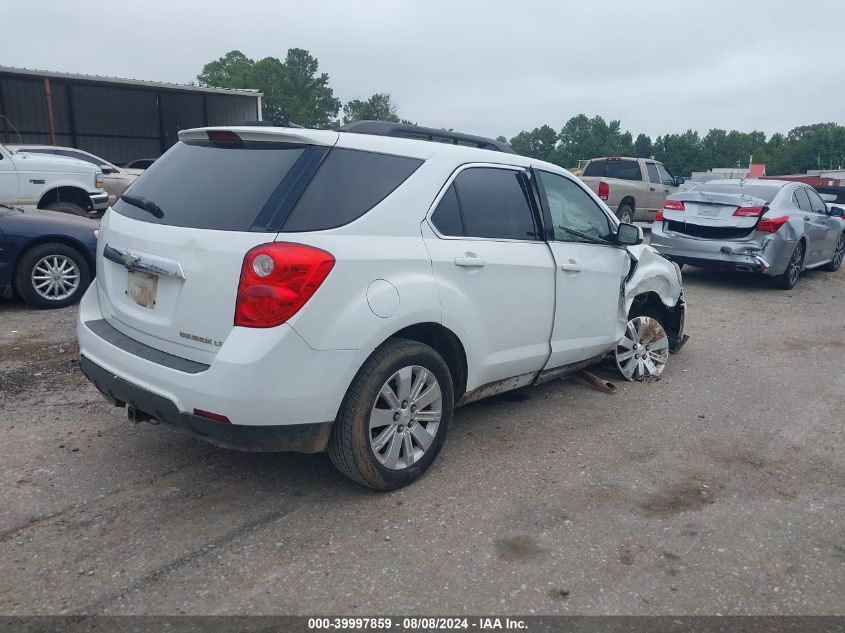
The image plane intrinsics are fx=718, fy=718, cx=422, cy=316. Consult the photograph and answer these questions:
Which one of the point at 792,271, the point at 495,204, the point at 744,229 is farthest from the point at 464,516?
the point at 792,271

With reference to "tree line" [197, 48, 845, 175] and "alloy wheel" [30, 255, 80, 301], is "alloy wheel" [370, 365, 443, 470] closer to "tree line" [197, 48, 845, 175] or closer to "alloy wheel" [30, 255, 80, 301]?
"alloy wheel" [30, 255, 80, 301]

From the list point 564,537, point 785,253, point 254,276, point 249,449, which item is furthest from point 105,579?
point 785,253

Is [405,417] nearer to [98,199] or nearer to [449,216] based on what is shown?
[449,216]

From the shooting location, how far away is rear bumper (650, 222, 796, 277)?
983 cm

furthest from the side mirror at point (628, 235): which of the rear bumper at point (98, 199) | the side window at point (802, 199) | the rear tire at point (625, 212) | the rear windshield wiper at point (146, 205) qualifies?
the rear tire at point (625, 212)

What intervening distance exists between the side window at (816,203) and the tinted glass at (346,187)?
10.0 meters

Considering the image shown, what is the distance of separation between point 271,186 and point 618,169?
16.3 m

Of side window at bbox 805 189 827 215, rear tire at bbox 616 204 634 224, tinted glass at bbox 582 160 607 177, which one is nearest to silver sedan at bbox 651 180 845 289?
side window at bbox 805 189 827 215

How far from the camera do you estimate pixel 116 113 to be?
2736 centimetres

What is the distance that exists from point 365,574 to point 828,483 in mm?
2685

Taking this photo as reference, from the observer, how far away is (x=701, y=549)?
323 cm

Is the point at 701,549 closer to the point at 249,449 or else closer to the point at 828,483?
the point at 828,483

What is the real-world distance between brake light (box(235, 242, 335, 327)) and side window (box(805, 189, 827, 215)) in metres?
10.8

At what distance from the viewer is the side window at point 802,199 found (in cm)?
1092
